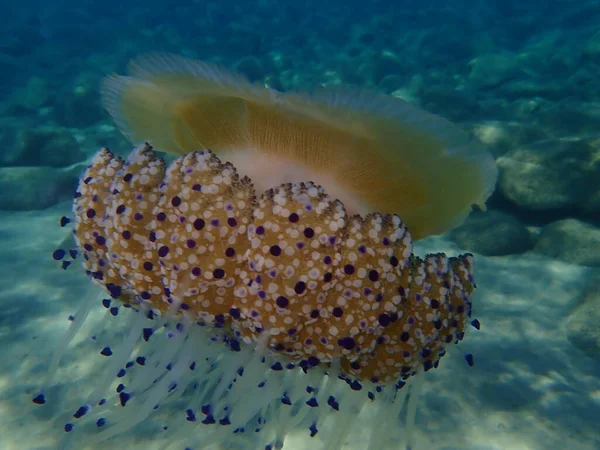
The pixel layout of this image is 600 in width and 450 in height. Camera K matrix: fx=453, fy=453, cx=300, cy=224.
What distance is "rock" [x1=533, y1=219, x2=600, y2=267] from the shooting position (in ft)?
22.2

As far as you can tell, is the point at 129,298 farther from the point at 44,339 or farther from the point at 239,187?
the point at 44,339

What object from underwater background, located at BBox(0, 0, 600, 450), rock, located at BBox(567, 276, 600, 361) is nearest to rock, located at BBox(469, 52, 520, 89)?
underwater background, located at BBox(0, 0, 600, 450)

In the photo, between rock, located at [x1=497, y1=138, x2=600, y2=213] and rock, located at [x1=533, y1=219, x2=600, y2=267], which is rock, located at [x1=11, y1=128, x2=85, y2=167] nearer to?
rock, located at [x1=497, y1=138, x2=600, y2=213]

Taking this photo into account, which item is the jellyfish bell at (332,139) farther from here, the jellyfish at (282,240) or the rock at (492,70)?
the rock at (492,70)

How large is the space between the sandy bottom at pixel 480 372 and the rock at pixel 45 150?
6.99 metres

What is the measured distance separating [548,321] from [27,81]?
85.3 feet

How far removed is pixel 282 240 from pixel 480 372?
11.1 ft

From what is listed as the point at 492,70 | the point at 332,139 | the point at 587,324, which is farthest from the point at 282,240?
the point at 492,70

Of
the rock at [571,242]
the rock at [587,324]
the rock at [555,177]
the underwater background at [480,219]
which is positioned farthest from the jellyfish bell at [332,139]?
the rock at [555,177]

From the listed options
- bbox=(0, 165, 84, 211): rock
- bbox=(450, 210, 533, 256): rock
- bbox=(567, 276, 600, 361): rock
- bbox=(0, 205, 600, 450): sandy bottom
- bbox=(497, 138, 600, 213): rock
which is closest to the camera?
bbox=(0, 205, 600, 450): sandy bottom

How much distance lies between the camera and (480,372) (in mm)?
4555

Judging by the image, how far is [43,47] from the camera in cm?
3016

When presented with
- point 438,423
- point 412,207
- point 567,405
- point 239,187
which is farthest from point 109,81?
point 567,405

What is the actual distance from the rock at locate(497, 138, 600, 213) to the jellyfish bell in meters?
6.01
